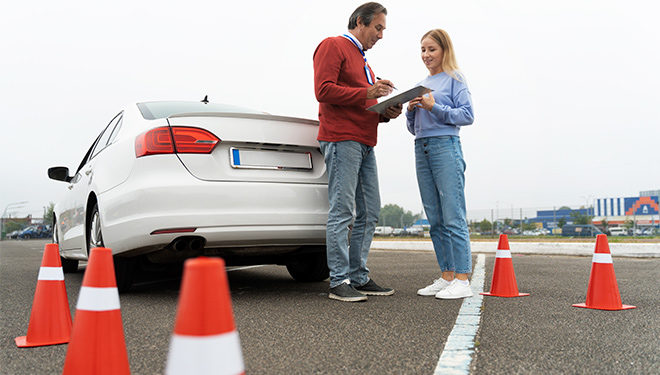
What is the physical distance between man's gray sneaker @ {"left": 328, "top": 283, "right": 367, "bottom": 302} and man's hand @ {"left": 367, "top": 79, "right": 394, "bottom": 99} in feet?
4.41

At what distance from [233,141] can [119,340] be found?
2.11m

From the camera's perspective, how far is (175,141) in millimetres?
3723

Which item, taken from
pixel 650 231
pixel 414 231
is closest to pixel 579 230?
pixel 650 231

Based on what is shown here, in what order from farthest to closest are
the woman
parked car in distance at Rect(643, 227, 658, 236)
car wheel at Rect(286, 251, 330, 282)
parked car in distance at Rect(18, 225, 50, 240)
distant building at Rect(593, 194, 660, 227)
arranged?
parked car in distance at Rect(18, 225, 50, 240)
distant building at Rect(593, 194, 660, 227)
parked car in distance at Rect(643, 227, 658, 236)
car wheel at Rect(286, 251, 330, 282)
the woman

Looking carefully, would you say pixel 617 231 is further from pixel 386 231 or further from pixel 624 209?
pixel 386 231

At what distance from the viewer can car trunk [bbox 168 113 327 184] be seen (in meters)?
3.78

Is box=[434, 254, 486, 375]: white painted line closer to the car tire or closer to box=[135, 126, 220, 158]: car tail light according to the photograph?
box=[135, 126, 220, 158]: car tail light

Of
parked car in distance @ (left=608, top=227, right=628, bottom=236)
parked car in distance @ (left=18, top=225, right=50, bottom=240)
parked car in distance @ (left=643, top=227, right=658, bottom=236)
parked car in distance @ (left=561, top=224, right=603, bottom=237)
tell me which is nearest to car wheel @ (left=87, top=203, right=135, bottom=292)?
parked car in distance @ (left=561, top=224, right=603, bottom=237)

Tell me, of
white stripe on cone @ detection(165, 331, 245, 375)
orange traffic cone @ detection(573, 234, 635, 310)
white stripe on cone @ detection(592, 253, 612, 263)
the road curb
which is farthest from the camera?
the road curb

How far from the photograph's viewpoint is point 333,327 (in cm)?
297

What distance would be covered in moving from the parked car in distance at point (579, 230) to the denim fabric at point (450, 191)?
35440 mm

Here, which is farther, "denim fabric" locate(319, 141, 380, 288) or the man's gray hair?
the man's gray hair

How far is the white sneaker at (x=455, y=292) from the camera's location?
398cm

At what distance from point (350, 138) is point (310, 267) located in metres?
1.59
